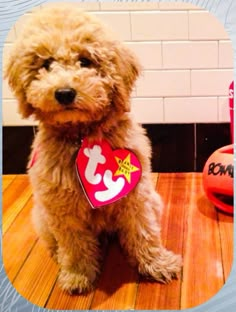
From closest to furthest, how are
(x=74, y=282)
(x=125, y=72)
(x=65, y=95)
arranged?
(x=65, y=95), (x=125, y=72), (x=74, y=282)

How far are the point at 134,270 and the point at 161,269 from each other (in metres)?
0.10

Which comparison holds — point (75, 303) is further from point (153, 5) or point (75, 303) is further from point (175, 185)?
point (153, 5)

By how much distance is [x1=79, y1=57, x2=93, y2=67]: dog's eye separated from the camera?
1058mm

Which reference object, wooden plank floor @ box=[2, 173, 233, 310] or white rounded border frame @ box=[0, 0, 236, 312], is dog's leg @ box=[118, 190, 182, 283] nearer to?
wooden plank floor @ box=[2, 173, 233, 310]

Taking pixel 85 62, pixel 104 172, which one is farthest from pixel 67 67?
pixel 104 172

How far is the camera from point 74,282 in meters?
1.27

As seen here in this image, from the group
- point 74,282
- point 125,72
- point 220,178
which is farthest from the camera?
point 220,178

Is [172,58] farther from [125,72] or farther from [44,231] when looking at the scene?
[44,231]

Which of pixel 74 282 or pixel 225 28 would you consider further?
pixel 74 282

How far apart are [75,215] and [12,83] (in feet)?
1.22

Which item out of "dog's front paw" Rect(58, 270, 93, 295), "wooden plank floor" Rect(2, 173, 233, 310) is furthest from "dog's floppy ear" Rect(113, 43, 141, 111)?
"dog's front paw" Rect(58, 270, 93, 295)

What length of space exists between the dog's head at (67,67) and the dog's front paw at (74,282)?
0.44 m

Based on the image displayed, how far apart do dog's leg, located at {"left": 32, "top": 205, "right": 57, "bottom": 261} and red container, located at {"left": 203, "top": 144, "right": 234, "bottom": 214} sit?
1.63 feet

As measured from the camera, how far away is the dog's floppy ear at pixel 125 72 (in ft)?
3.63
